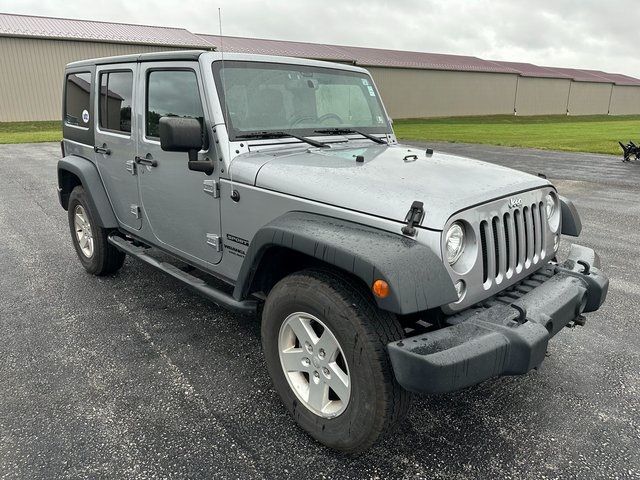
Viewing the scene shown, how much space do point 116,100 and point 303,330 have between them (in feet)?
9.19

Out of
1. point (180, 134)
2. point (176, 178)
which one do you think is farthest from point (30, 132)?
point (180, 134)

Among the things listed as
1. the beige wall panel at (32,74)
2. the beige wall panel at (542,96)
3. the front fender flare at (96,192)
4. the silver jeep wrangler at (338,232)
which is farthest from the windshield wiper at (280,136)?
the beige wall panel at (542,96)

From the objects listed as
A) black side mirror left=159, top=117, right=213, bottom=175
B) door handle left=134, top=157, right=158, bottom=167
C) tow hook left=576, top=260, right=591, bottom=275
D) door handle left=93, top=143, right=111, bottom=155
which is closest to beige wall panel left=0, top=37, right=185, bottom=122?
door handle left=93, top=143, right=111, bottom=155

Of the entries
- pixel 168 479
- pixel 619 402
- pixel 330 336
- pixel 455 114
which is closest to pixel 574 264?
pixel 619 402

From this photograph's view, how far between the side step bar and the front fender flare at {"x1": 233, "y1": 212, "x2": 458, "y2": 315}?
647 millimetres

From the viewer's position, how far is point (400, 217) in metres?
2.33

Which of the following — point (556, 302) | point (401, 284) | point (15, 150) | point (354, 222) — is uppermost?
point (354, 222)

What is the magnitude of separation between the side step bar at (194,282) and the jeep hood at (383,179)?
73 cm

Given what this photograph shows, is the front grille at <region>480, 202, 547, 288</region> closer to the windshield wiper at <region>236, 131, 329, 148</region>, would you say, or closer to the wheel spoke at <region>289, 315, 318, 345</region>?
the wheel spoke at <region>289, 315, 318, 345</region>

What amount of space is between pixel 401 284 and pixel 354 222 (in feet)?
1.61

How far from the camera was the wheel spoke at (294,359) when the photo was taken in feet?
8.64

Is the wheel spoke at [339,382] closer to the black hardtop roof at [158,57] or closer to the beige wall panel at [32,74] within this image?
the black hardtop roof at [158,57]

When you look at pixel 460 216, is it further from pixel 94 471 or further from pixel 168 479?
pixel 94 471

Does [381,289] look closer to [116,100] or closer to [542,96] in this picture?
[116,100]
